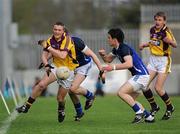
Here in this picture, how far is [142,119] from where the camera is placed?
56.4 feet

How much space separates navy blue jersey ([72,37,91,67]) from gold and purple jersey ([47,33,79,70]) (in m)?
0.16

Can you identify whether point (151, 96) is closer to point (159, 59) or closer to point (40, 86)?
point (159, 59)

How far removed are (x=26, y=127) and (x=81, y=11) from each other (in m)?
77.7

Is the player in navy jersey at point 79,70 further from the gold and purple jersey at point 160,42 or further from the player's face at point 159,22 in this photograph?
the player's face at point 159,22

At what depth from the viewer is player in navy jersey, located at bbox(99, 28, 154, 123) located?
1639 centimetres

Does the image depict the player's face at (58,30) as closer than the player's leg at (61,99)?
Yes

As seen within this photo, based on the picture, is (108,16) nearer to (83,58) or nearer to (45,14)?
(45,14)

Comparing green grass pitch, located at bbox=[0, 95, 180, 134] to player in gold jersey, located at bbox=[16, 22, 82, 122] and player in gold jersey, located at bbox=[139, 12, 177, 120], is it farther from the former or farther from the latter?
player in gold jersey, located at bbox=[16, 22, 82, 122]

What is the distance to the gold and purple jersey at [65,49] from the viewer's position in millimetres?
16859

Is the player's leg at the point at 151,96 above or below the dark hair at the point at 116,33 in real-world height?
below

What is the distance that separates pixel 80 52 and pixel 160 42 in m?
1.71

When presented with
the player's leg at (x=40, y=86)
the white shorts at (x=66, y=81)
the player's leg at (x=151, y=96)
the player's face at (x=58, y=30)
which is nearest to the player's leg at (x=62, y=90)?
the white shorts at (x=66, y=81)

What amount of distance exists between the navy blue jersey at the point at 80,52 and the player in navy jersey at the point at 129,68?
715 mm

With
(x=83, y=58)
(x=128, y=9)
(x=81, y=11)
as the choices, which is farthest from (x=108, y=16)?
(x=83, y=58)
